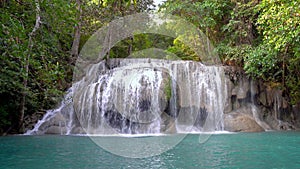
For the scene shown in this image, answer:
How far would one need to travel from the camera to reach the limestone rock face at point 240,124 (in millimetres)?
12203

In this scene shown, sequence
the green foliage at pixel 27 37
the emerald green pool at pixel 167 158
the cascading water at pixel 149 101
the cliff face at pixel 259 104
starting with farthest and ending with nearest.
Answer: the cliff face at pixel 259 104 < the cascading water at pixel 149 101 < the emerald green pool at pixel 167 158 < the green foliage at pixel 27 37

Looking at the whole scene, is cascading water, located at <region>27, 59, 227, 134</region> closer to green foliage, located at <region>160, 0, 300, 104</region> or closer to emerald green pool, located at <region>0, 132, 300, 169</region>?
green foliage, located at <region>160, 0, 300, 104</region>

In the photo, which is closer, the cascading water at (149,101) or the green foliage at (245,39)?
the cascading water at (149,101)

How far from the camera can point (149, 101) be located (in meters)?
12.3

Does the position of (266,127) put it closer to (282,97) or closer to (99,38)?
(282,97)

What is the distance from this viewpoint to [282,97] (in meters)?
14.4

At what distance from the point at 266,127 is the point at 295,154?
7654mm

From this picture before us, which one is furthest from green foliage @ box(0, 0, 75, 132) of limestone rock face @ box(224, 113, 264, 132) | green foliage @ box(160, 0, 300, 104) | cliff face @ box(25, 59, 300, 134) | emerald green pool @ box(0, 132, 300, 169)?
limestone rock face @ box(224, 113, 264, 132)

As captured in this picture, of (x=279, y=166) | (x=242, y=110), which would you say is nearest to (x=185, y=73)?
(x=242, y=110)

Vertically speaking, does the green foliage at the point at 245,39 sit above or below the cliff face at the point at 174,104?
above

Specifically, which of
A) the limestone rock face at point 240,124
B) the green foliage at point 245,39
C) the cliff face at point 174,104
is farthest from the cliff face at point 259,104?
the green foliage at point 245,39

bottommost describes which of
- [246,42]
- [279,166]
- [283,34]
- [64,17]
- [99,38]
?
[279,166]

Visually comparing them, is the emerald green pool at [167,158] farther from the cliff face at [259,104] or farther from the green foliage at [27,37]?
the cliff face at [259,104]

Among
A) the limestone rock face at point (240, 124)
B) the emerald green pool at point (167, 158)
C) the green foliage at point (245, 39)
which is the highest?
the green foliage at point (245, 39)
